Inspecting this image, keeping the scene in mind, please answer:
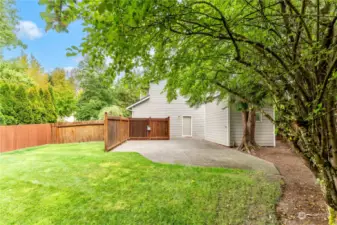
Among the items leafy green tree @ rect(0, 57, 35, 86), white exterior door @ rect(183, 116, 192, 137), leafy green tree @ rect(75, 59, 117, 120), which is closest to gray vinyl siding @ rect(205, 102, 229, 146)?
white exterior door @ rect(183, 116, 192, 137)

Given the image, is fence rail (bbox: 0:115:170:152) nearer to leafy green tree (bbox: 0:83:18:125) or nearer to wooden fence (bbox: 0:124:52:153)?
wooden fence (bbox: 0:124:52:153)

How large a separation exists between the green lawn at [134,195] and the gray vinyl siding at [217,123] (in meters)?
5.84

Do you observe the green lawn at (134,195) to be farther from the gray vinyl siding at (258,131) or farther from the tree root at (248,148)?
the gray vinyl siding at (258,131)

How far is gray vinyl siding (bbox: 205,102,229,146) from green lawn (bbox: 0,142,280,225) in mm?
5844

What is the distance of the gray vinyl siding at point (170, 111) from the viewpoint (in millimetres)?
16469

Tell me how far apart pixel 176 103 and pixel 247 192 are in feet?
42.8

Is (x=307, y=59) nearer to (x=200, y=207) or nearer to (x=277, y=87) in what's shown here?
(x=277, y=87)

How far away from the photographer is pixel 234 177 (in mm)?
4570

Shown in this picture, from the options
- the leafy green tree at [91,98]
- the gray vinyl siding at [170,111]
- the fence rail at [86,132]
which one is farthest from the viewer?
the leafy green tree at [91,98]

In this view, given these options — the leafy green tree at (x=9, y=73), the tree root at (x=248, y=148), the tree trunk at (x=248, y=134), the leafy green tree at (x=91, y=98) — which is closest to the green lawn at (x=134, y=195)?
the tree root at (x=248, y=148)

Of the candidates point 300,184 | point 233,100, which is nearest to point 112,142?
point 233,100

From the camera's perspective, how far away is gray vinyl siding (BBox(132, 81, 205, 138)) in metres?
16.5

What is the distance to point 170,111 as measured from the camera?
16.5 meters

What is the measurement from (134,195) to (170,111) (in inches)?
510
